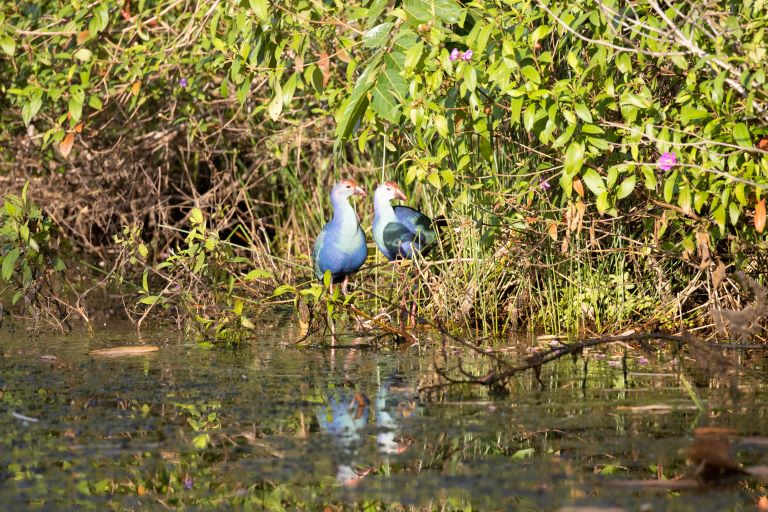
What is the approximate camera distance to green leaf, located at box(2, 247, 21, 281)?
6.21 meters

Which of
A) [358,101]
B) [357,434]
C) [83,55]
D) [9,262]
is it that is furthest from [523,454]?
[83,55]

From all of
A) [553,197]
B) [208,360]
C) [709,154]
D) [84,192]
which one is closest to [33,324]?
[208,360]

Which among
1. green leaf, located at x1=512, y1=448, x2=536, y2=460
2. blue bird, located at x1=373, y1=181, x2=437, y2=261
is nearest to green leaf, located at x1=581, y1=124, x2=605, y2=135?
green leaf, located at x1=512, y1=448, x2=536, y2=460

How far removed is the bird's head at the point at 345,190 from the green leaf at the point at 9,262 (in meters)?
2.23

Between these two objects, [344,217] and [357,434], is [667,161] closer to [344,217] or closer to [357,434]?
[357,434]

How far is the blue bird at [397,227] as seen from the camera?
7590 millimetres

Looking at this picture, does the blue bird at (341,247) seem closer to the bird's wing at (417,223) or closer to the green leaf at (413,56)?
the bird's wing at (417,223)

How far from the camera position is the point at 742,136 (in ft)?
15.3

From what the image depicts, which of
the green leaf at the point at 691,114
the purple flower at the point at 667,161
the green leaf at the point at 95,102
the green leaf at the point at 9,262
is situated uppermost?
the green leaf at the point at 95,102

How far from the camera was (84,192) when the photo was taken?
927 centimetres

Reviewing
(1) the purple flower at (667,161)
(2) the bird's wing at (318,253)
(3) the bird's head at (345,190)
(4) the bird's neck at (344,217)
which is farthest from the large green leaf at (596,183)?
(3) the bird's head at (345,190)

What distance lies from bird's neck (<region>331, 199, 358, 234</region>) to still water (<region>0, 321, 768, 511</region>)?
192cm

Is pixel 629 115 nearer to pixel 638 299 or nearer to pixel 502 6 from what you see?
pixel 502 6

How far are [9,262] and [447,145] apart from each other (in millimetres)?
2619
